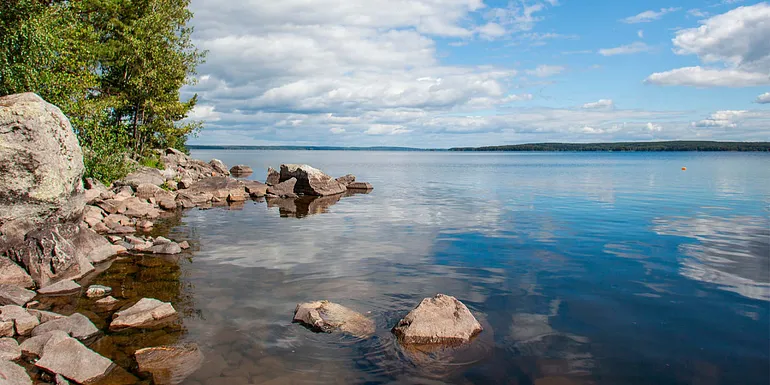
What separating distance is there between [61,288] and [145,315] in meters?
3.80

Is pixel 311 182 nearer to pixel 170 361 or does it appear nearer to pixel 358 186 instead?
pixel 358 186

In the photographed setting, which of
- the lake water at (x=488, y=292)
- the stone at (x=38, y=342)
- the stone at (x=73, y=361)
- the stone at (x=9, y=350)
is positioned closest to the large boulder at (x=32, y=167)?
the lake water at (x=488, y=292)

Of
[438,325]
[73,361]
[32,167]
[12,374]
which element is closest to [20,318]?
[73,361]

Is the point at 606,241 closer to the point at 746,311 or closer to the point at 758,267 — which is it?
the point at 758,267

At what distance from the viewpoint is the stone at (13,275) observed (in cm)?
1382

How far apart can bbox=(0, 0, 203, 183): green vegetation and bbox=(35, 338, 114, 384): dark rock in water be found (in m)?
17.3

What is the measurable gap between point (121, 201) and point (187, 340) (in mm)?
19052

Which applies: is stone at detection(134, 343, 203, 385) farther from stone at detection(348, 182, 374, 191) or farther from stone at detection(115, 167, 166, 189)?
stone at detection(348, 182, 374, 191)

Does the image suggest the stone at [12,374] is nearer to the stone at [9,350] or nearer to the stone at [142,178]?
the stone at [9,350]

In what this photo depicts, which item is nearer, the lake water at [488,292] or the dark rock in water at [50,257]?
the lake water at [488,292]

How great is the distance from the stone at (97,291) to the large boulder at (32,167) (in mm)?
3453

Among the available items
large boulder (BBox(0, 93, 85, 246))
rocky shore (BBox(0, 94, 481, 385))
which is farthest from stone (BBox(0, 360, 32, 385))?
large boulder (BBox(0, 93, 85, 246))

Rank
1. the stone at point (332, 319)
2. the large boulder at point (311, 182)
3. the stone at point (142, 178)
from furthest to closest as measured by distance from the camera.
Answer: the large boulder at point (311, 182)
the stone at point (142, 178)
the stone at point (332, 319)

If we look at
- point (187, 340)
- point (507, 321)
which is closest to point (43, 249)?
point (187, 340)
